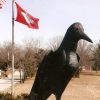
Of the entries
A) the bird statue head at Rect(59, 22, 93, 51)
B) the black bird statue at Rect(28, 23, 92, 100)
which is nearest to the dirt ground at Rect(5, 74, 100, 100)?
the black bird statue at Rect(28, 23, 92, 100)

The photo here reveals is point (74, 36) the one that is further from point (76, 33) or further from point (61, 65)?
point (61, 65)

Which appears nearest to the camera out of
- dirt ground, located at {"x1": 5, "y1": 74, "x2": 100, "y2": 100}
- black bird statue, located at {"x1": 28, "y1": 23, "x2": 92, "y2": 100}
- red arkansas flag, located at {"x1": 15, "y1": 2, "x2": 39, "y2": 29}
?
black bird statue, located at {"x1": 28, "y1": 23, "x2": 92, "y2": 100}

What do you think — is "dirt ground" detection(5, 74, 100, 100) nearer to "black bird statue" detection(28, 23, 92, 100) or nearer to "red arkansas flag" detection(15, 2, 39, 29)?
"red arkansas flag" detection(15, 2, 39, 29)

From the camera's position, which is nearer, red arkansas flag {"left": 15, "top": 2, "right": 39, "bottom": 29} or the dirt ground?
red arkansas flag {"left": 15, "top": 2, "right": 39, "bottom": 29}

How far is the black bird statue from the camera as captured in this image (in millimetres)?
6547

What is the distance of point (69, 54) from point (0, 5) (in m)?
8.52

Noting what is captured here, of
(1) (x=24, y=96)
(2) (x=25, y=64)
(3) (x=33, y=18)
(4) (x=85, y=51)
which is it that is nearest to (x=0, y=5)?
(3) (x=33, y=18)

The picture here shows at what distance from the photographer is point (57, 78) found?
6.74 metres

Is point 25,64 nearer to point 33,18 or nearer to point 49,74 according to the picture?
point 33,18

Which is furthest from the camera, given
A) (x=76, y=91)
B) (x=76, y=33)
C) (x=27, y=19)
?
(x=76, y=91)

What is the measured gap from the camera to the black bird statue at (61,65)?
655 centimetres

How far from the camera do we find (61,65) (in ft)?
21.7

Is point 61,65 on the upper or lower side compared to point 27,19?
lower

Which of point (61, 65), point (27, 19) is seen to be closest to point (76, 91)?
point (27, 19)
